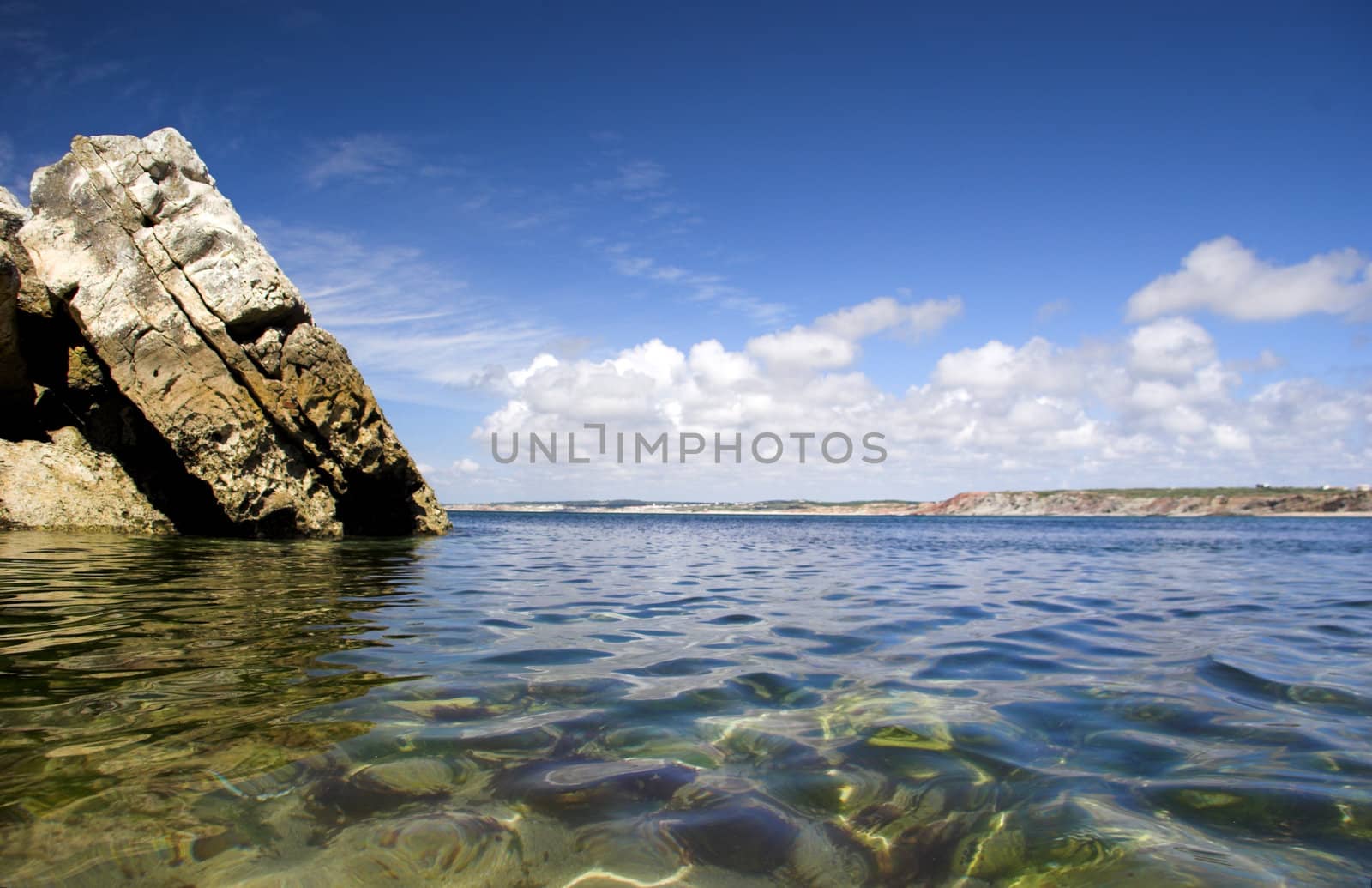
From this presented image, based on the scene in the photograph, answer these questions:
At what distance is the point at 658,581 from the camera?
13.9 meters

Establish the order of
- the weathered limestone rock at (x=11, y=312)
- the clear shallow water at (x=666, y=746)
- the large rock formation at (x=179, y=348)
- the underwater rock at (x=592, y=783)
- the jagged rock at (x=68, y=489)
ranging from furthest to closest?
the large rock formation at (x=179, y=348) → the jagged rock at (x=68, y=489) → the weathered limestone rock at (x=11, y=312) → the underwater rock at (x=592, y=783) → the clear shallow water at (x=666, y=746)

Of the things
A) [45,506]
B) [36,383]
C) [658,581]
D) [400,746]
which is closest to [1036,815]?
[400,746]

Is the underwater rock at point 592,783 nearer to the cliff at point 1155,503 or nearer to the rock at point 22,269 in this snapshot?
the rock at point 22,269

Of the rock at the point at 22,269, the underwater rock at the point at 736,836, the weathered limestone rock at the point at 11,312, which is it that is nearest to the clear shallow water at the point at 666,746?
the underwater rock at the point at 736,836

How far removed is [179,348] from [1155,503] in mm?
158047

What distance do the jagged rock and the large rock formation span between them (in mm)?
415

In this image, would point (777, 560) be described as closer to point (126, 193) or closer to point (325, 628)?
point (325, 628)

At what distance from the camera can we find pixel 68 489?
62.9ft

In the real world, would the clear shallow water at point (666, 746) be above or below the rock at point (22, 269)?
below

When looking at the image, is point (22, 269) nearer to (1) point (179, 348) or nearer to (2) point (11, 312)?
(2) point (11, 312)

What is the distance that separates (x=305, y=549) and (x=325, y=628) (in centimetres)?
1174

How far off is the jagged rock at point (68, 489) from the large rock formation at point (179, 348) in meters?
0.42

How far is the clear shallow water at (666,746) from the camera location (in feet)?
9.08

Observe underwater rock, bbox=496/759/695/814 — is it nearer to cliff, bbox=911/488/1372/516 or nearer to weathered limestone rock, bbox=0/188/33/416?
weathered limestone rock, bbox=0/188/33/416
